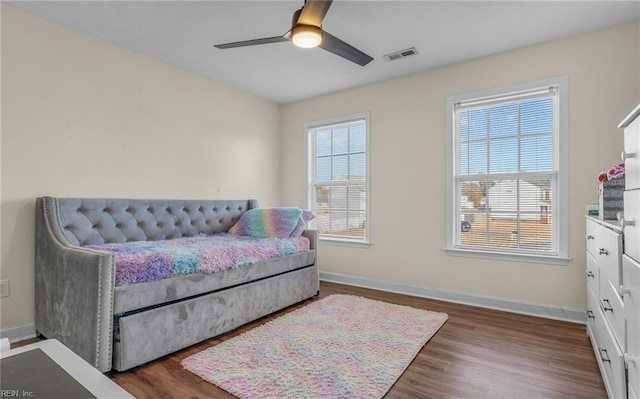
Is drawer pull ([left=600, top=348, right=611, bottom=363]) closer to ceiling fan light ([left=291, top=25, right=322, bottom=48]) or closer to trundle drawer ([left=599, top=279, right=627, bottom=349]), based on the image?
trundle drawer ([left=599, top=279, right=627, bottom=349])

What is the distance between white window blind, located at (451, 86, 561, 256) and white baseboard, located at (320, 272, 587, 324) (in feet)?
1.58

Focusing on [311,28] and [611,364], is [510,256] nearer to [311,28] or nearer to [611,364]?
[611,364]

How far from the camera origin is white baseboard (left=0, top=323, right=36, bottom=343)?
93.2 inches

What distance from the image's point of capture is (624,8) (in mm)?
2416

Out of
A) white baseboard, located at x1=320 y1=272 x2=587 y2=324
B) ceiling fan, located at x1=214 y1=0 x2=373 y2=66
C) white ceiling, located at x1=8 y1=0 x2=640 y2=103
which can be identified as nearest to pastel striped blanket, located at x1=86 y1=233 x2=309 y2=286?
white baseboard, located at x1=320 y1=272 x2=587 y2=324

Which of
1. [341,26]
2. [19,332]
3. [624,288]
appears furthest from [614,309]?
[19,332]

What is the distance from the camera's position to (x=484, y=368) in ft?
6.63

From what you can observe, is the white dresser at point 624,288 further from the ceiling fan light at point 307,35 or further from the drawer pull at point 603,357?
the ceiling fan light at point 307,35

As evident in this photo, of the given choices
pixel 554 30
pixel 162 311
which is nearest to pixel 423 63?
pixel 554 30

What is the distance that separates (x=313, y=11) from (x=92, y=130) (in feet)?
7.31

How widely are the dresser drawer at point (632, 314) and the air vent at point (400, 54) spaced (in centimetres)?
241

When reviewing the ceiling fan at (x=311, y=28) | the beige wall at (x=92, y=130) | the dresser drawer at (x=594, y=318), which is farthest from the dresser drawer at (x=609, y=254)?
the beige wall at (x=92, y=130)

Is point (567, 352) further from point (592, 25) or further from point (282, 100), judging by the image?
point (282, 100)

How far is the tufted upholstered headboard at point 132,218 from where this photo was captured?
2537 millimetres
